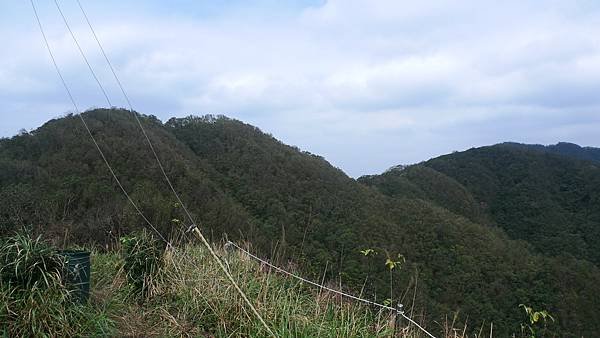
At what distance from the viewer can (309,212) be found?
1286 inches

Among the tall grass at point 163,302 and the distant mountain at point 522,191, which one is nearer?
the tall grass at point 163,302

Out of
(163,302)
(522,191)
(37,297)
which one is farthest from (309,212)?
(522,191)

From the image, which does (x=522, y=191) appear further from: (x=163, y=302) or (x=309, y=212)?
(x=163, y=302)

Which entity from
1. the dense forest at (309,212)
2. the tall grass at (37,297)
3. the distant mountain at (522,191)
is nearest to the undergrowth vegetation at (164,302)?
the tall grass at (37,297)

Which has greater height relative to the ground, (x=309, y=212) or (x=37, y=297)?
(x=37, y=297)

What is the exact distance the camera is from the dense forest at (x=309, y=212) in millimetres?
19812

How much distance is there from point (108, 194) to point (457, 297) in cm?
1990

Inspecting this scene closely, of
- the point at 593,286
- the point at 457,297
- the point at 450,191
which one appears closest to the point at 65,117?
the point at 457,297

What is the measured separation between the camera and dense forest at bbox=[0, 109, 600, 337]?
780 inches

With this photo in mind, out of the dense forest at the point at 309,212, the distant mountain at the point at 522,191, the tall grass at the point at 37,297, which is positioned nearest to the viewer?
the tall grass at the point at 37,297

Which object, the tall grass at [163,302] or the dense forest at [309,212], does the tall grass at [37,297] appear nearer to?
the tall grass at [163,302]

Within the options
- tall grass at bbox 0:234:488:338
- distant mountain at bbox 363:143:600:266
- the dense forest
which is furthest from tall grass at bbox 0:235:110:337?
distant mountain at bbox 363:143:600:266

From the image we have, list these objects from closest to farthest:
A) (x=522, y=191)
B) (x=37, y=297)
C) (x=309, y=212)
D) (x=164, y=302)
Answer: (x=37, y=297) → (x=164, y=302) → (x=309, y=212) → (x=522, y=191)

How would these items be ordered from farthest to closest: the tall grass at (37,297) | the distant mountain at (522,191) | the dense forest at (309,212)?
the distant mountain at (522,191), the dense forest at (309,212), the tall grass at (37,297)
